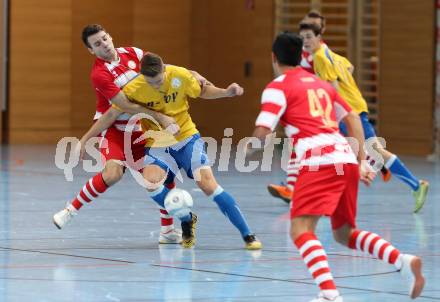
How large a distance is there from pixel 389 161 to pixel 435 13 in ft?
29.3

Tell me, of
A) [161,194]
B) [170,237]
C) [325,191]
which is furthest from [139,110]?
[325,191]

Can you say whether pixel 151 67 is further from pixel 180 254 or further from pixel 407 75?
pixel 407 75

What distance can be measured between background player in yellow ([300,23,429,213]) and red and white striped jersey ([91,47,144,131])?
2468 mm

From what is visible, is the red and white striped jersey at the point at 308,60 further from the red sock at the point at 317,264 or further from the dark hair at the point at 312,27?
the red sock at the point at 317,264

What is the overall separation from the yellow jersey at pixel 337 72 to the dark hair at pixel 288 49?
5237 mm

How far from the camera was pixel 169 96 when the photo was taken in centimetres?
972

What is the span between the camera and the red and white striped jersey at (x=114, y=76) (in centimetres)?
1009

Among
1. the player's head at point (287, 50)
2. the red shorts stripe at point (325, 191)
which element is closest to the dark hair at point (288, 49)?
the player's head at point (287, 50)

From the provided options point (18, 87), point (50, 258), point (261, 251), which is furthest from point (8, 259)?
point (18, 87)

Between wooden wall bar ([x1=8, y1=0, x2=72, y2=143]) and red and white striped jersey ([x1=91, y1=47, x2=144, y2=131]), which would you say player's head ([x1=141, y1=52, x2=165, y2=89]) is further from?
wooden wall bar ([x1=8, y1=0, x2=72, y2=143])

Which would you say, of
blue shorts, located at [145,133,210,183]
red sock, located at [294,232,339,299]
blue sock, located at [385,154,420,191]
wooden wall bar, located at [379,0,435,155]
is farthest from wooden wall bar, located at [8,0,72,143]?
red sock, located at [294,232,339,299]

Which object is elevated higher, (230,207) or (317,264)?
(317,264)

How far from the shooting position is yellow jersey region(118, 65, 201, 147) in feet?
31.8

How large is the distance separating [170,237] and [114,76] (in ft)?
4.80
